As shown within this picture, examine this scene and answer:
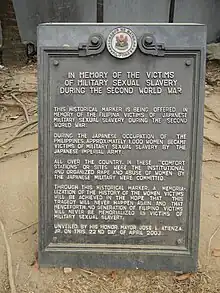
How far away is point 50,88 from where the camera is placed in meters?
2.88

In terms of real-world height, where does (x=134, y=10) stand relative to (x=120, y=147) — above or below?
above

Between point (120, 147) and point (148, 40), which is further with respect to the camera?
point (120, 147)

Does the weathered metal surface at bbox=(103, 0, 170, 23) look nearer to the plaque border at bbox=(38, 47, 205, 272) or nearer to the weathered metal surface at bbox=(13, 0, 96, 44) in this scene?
the weathered metal surface at bbox=(13, 0, 96, 44)

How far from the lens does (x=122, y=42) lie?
2.81m

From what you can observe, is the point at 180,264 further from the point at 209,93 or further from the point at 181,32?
the point at 209,93

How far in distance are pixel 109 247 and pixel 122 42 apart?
4.56 feet

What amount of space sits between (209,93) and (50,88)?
3038 millimetres

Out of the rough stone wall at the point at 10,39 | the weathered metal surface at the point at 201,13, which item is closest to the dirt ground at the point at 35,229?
the rough stone wall at the point at 10,39

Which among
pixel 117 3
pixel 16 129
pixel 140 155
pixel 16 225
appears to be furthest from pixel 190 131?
pixel 117 3

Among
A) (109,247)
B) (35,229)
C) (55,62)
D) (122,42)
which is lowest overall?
(35,229)

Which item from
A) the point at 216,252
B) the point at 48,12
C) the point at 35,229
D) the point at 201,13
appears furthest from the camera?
the point at 201,13

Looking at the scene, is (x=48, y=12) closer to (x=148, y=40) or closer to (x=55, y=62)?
(x=55, y=62)

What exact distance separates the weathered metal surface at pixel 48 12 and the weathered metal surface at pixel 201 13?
47.9 inches

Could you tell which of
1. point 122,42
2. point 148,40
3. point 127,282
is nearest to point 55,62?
point 122,42
